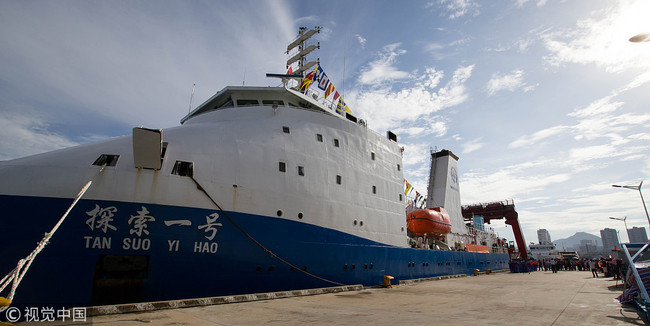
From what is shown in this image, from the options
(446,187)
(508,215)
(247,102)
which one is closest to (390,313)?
(247,102)

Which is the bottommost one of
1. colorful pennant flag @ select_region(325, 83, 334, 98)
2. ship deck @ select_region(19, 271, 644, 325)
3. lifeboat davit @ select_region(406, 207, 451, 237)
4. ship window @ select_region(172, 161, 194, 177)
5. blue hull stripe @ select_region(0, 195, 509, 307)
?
ship deck @ select_region(19, 271, 644, 325)

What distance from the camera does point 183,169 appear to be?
7.95 meters

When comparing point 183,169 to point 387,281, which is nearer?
point 183,169

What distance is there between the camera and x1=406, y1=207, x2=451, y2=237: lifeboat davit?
54.4 feet

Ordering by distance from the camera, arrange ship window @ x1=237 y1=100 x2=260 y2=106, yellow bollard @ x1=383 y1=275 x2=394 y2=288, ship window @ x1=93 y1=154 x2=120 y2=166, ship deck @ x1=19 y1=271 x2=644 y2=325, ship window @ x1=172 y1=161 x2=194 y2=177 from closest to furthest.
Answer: ship deck @ x1=19 y1=271 x2=644 y2=325 → ship window @ x1=93 y1=154 x2=120 y2=166 → ship window @ x1=172 y1=161 x2=194 y2=177 → ship window @ x1=237 y1=100 x2=260 y2=106 → yellow bollard @ x1=383 y1=275 x2=394 y2=288

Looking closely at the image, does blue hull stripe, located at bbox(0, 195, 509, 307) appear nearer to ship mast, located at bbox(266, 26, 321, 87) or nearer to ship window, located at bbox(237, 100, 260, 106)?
ship window, located at bbox(237, 100, 260, 106)

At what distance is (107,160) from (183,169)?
161 cm

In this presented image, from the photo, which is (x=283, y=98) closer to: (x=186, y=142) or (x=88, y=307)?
(x=186, y=142)

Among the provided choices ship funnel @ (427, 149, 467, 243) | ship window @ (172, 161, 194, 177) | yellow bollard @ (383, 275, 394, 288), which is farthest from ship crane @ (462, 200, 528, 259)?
ship window @ (172, 161, 194, 177)

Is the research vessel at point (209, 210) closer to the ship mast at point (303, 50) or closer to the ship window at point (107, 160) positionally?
the ship window at point (107, 160)

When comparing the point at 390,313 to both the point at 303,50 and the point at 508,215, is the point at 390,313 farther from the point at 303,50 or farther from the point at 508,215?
the point at 508,215

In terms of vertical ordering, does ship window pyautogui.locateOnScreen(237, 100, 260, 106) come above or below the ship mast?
below

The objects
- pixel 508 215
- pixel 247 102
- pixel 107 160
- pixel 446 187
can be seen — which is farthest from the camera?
pixel 508 215

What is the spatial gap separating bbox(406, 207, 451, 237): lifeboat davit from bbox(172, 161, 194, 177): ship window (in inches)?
483
